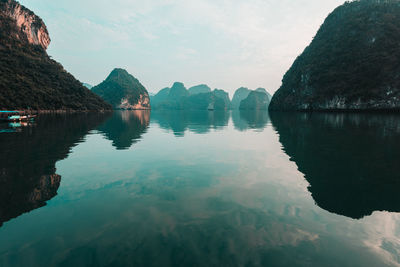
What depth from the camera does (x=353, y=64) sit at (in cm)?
13700

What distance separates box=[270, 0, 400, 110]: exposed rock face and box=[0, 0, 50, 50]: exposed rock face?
Result: 228778 millimetres

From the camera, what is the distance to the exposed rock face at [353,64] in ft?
367

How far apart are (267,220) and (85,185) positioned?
10.1m

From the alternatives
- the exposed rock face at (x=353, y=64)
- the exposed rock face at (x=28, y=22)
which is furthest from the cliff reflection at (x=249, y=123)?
the exposed rock face at (x=28, y=22)

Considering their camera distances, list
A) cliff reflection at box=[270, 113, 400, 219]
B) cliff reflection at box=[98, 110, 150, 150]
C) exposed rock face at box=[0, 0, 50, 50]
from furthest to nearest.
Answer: exposed rock face at box=[0, 0, 50, 50] → cliff reflection at box=[98, 110, 150, 150] → cliff reflection at box=[270, 113, 400, 219]

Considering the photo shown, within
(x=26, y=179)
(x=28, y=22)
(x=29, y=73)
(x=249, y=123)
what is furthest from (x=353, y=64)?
(x=28, y=22)

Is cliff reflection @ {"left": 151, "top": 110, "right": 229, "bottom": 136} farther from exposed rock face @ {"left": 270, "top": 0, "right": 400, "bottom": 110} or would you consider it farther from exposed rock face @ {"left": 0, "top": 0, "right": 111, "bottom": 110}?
exposed rock face @ {"left": 270, "top": 0, "right": 400, "bottom": 110}

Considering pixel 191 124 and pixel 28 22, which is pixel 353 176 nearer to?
pixel 191 124

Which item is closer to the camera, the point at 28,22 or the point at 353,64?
the point at 353,64

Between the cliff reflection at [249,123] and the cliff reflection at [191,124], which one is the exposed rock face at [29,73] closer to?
the cliff reflection at [191,124]

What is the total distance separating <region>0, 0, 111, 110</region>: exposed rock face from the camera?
334 ft

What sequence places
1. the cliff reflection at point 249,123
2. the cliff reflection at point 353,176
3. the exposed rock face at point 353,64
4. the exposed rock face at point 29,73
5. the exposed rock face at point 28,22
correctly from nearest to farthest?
the cliff reflection at point 353,176 < the cliff reflection at point 249,123 < the exposed rock face at point 29,73 < the exposed rock face at point 353,64 < the exposed rock face at point 28,22

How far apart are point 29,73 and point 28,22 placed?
8490 cm

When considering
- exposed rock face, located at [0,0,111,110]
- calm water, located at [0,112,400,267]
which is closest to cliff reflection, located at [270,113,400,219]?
calm water, located at [0,112,400,267]
